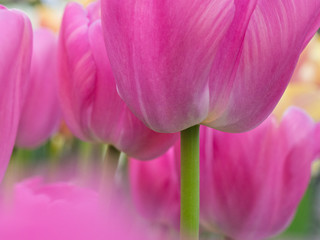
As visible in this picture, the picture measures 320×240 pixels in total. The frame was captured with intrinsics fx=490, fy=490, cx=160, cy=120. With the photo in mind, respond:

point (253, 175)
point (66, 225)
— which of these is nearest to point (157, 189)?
point (253, 175)

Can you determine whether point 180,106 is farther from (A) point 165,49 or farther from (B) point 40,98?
(B) point 40,98

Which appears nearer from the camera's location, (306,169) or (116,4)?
(116,4)

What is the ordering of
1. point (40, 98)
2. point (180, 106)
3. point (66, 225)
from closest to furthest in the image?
point (66, 225) < point (180, 106) < point (40, 98)

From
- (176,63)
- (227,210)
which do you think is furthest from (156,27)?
(227,210)

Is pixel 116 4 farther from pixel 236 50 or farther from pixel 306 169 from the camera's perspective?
pixel 306 169

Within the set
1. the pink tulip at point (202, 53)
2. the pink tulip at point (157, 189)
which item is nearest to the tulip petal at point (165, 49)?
the pink tulip at point (202, 53)

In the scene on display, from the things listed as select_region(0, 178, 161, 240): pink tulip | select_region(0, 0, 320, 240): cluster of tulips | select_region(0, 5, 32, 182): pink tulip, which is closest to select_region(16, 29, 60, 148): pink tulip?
select_region(0, 0, 320, 240): cluster of tulips

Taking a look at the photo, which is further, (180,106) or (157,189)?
(157,189)

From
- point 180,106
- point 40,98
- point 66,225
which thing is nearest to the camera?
point 66,225
